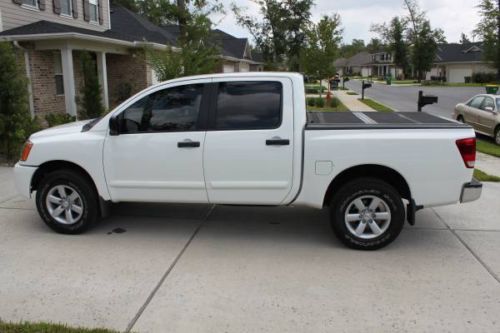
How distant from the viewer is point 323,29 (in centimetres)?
2583

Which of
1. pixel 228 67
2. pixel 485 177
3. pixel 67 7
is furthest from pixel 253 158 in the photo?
pixel 228 67

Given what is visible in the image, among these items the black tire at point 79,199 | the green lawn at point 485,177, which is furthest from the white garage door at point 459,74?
the black tire at point 79,199

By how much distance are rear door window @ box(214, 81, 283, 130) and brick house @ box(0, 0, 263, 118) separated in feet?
31.1

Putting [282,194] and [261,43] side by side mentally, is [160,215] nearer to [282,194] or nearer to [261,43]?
[282,194]

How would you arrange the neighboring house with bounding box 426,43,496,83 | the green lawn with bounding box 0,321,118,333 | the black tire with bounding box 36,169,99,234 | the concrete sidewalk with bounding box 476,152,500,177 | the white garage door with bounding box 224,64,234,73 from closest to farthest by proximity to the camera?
the green lawn with bounding box 0,321,118,333 → the black tire with bounding box 36,169,99,234 → the concrete sidewalk with bounding box 476,152,500,177 → the white garage door with bounding box 224,64,234,73 → the neighboring house with bounding box 426,43,496,83

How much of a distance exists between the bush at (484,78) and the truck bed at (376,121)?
6345 cm

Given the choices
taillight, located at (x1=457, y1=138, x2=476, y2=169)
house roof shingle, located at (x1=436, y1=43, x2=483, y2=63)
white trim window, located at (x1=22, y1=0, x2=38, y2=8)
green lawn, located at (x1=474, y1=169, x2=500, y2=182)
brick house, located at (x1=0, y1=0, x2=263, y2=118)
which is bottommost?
green lawn, located at (x1=474, y1=169, x2=500, y2=182)

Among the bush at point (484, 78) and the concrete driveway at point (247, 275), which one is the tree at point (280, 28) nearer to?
the bush at point (484, 78)

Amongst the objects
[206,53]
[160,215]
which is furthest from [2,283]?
[206,53]

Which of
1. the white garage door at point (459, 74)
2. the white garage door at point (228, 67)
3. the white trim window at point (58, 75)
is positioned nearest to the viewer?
the white trim window at point (58, 75)

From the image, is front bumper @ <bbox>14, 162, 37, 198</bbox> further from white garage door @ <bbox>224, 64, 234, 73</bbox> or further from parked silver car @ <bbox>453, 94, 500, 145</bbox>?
white garage door @ <bbox>224, 64, 234, 73</bbox>

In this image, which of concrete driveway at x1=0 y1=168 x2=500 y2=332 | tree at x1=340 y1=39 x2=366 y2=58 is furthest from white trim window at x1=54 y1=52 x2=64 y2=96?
tree at x1=340 y1=39 x2=366 y2=58

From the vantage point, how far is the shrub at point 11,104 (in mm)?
9312

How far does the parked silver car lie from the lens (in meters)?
13.0
